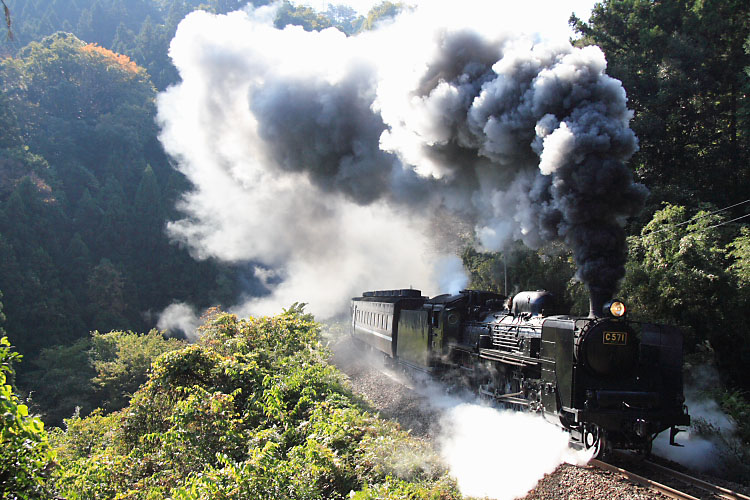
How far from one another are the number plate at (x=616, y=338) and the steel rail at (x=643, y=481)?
1.46 m

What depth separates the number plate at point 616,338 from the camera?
673 centimetres

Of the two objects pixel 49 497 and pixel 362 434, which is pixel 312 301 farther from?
pixel 49 497

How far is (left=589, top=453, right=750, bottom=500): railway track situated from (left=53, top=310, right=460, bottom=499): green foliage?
6.42 feet

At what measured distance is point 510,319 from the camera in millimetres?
8984

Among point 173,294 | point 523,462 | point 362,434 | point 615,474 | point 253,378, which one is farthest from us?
point 173,294

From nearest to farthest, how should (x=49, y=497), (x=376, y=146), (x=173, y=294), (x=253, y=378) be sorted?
(x=49, y=497)
(x=253, y=378)
(x=376, y=146)
(x=173, y=294)

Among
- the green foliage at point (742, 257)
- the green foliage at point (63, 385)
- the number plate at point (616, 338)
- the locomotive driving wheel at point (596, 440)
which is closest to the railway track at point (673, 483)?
the locomotive driving wheel at point (596, 440)

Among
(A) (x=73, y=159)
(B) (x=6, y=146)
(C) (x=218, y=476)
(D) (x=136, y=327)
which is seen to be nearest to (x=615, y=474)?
(C) (x=218, y=476)

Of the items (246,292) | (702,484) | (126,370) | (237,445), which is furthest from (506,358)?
(246,292)

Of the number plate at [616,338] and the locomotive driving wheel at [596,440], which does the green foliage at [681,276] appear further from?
the locomotive driving wheel at [596,440]

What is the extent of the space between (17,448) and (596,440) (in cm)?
616

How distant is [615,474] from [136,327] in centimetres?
4050

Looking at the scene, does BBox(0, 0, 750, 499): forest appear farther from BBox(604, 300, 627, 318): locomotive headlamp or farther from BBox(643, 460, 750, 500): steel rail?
BBox(604, 300, 627, 318): locomotive headlamp

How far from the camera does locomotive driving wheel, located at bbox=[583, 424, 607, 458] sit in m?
6.58
